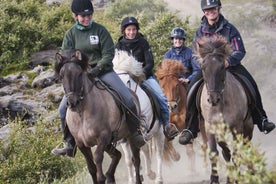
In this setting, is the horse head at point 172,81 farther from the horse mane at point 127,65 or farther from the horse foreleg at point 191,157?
the horse mane at point 127,65

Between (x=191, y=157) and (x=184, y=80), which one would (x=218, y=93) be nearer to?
(x=184, y=80)

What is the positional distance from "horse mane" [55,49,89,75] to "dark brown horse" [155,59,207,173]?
3.58m

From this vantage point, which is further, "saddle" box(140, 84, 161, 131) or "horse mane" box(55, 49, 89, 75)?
"saddle" box(140, 84, 161, 131)

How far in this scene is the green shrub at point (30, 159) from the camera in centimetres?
1249

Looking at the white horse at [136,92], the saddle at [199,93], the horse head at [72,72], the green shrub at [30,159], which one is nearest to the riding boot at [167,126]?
the white horse at [136,92]

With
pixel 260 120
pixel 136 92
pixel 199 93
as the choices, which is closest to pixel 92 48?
pixel 136 92

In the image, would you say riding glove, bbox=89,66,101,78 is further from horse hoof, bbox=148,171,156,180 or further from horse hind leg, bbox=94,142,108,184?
horse hoof, bbox=148,171,156,180

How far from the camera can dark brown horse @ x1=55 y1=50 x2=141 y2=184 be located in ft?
29.5

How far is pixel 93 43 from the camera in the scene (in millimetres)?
9906

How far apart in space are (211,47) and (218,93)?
30.7 inches

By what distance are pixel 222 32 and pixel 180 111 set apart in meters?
2.99

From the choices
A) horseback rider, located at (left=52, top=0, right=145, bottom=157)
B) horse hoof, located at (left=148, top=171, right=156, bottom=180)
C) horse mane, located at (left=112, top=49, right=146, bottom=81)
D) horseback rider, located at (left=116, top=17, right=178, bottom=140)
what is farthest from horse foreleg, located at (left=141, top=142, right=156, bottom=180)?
horseback rider, located at (left=52, top=0, right=145, bottom=157)

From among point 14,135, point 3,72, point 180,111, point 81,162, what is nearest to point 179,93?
point 180,111

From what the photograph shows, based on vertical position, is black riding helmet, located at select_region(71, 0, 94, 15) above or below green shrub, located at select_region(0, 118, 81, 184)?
above
